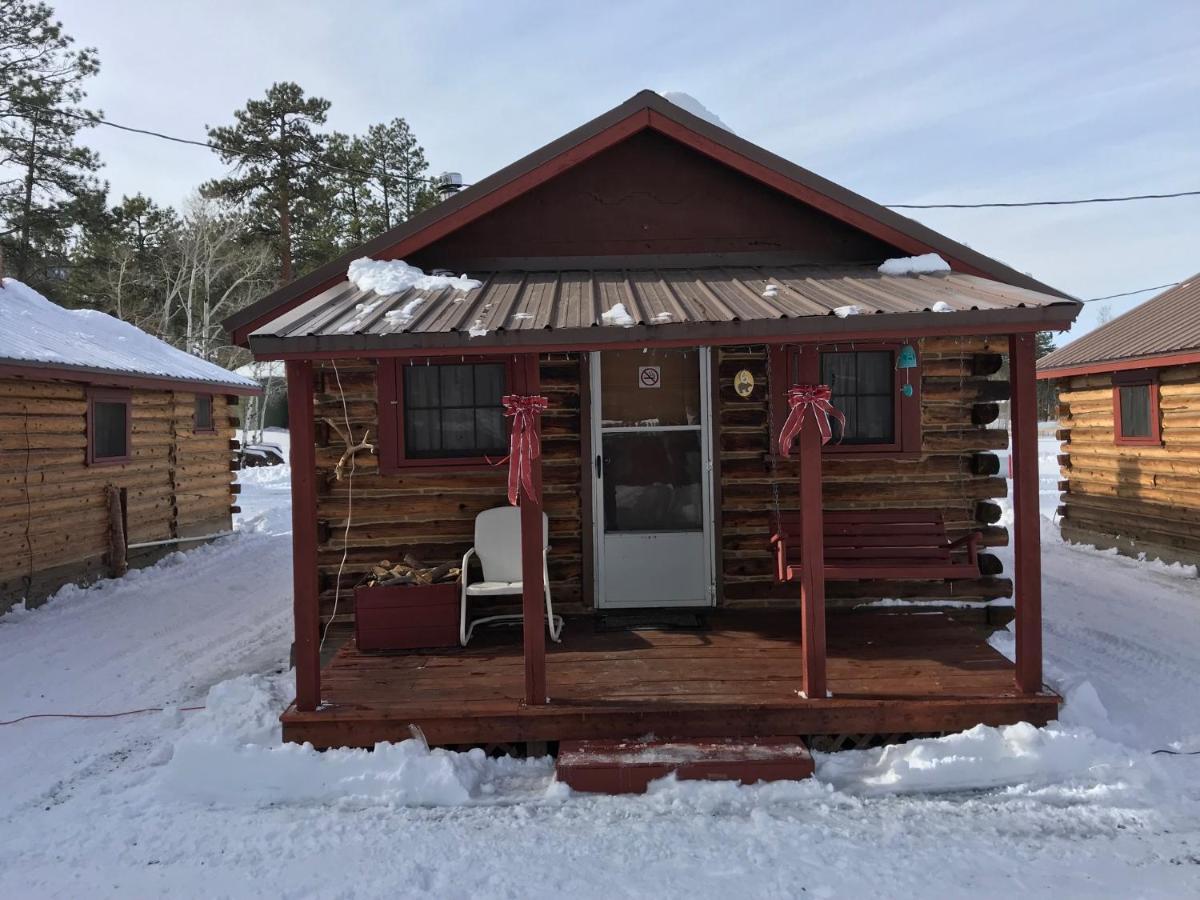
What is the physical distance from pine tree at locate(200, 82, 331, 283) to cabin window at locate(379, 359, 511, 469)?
845 inches

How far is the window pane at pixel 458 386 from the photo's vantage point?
6.17 meters

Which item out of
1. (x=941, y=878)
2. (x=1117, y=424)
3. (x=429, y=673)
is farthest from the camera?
(x=1117, y=424)

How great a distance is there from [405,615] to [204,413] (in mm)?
9795

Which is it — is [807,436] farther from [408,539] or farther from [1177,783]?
[408,539]

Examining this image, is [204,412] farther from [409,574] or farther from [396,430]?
[409,574]

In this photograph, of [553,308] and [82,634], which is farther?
[82,634]

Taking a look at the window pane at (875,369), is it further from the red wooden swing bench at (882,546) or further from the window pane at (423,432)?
the window pane at (423,432)

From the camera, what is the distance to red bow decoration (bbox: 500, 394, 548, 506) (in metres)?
4.47

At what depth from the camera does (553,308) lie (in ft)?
15.6

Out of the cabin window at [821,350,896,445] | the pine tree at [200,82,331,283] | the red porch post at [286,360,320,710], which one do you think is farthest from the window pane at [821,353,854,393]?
the pine tree at [200,82,331,283]

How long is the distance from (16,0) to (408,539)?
21.5 m

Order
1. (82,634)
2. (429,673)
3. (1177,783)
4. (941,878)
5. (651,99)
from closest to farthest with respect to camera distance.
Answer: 1. (941,878)
2. (1177,783)
3. (429,673)
4. (651,99)
5. (82,634)

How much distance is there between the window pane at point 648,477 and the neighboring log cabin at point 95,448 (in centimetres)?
643

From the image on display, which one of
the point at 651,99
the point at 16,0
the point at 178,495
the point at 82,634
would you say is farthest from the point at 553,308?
the point at 16,0
